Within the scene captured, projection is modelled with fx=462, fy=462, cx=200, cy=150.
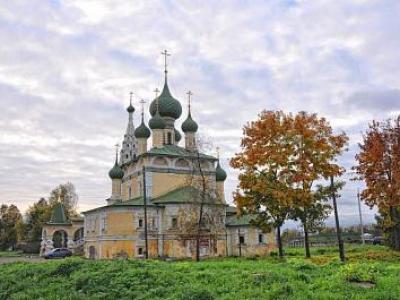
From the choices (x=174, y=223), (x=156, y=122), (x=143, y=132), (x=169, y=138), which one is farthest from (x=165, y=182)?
(x=143, y=132)

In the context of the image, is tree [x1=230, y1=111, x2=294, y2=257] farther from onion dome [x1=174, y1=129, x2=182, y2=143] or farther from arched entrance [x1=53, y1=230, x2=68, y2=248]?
arched entrance [x1=53, y1=230, x2=68, y2=248]

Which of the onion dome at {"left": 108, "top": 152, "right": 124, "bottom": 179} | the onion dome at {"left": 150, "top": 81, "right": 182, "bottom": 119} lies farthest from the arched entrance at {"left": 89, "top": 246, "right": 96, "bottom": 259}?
the onion dome at {"left": 150, "top": 81, "right": 182, "bottom": 119}

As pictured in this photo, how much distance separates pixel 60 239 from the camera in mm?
65625

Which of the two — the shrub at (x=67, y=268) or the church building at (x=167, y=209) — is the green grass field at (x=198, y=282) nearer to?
the shrub at (x=67, y=268)

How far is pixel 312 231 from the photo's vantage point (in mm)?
33438

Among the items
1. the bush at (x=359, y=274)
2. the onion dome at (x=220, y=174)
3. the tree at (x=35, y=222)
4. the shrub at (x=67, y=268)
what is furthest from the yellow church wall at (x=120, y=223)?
the tree at (x=35, y=222)

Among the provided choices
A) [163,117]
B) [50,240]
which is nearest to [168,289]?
[163,117]

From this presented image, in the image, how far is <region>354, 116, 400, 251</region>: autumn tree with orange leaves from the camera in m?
30.9

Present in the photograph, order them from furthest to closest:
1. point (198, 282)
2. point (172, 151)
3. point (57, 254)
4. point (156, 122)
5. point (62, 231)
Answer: point (62, 231) → point (156, 122) → point (57, 254) → point (172, 151) → point (198, 282)

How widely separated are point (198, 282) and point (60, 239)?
5295 centimetres

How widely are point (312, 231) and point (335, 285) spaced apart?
19858 millimetres

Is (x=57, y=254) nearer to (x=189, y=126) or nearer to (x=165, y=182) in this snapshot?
(x=165, y=182)

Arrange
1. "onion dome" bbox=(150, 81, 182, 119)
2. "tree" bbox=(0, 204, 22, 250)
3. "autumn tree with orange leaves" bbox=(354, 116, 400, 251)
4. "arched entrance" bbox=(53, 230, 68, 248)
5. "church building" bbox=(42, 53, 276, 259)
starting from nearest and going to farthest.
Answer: "autumn tree with orange leaves" bbox=(354, 116, 400, 251), "church building" bbox=(42, 53, 276, 259), "onion dome" bbox=(150, 81, 182, 119), "arched entrance" bbox=(53, 230, 68, 248), "tree" bbox=(0, 204, 22, 250)

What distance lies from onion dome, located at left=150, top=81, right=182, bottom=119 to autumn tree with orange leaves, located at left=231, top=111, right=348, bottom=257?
67.6 ft
